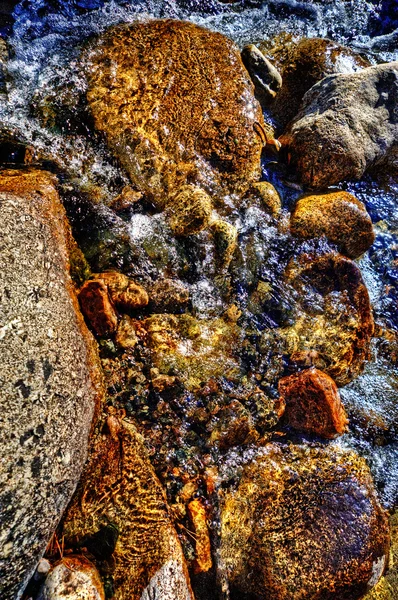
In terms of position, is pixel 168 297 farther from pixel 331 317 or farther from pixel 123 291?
pixel 331 317

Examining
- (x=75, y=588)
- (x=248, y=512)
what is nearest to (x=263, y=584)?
(x=248, y=512)

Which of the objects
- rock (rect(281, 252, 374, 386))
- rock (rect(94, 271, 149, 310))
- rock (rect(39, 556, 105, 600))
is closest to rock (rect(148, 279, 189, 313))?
rock (rect(94, 271, 149, 310))

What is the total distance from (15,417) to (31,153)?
2.38m

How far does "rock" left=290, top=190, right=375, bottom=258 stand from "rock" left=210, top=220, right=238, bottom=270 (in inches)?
29.1

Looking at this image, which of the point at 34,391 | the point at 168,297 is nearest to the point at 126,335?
the point at 168,297

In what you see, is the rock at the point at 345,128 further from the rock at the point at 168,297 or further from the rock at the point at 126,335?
the rock at the point at 126,335

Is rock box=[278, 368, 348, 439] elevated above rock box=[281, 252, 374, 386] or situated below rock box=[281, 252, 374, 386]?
below

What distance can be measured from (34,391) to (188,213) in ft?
6.97

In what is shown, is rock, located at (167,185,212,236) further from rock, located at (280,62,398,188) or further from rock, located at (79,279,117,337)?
rock, located at (280,62,398,188)

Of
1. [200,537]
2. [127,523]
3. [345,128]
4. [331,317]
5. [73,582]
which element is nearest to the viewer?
[73,582]

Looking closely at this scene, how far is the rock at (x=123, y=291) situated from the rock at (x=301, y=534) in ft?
5.00

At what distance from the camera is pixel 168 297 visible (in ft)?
10.7

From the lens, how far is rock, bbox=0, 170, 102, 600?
1.74 m

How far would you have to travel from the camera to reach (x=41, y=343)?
1.98 meters
